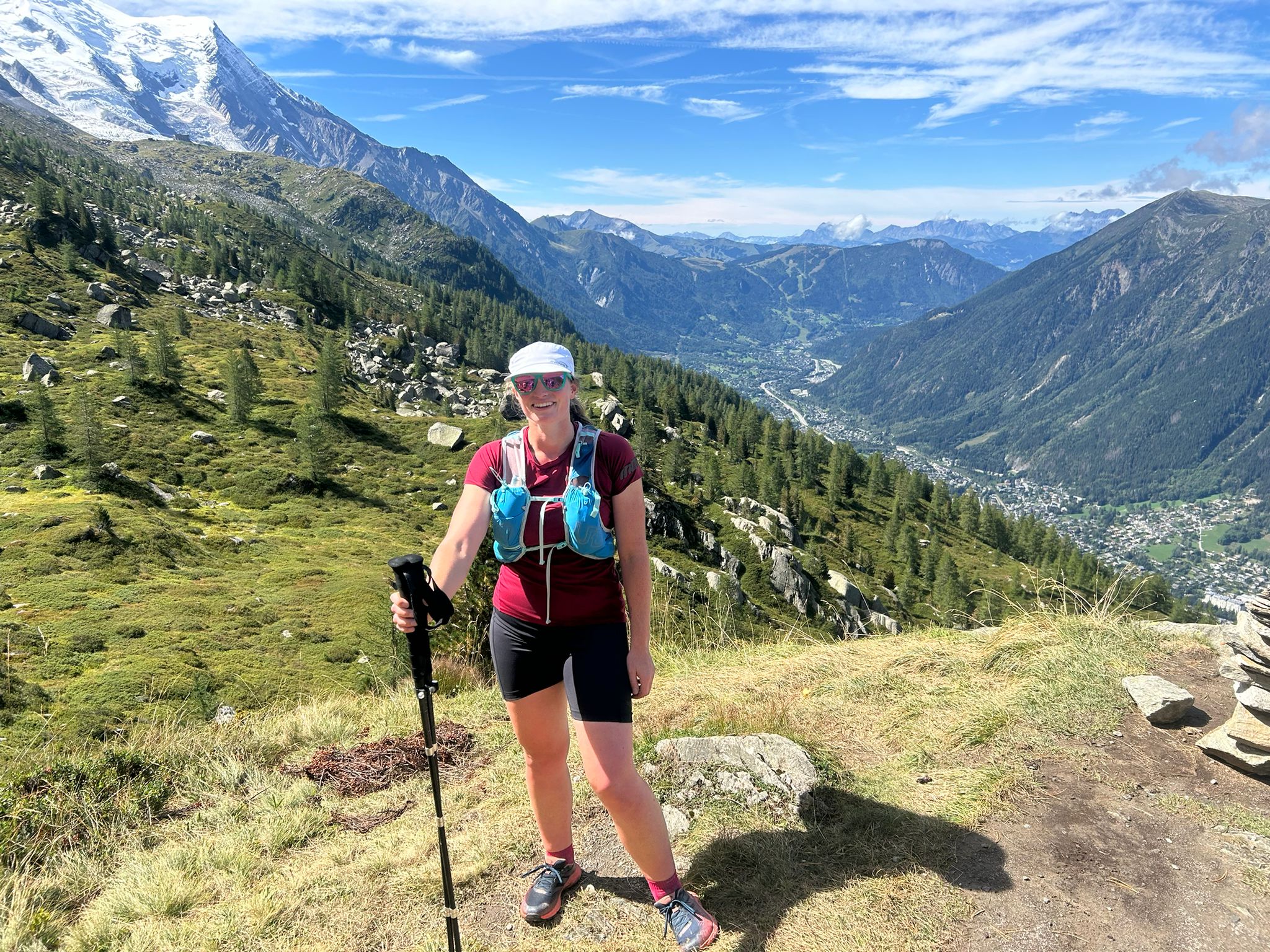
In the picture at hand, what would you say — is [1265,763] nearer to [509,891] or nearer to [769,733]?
[769,733]

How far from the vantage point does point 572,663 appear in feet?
13.7

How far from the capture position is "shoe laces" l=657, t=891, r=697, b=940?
4227 millimetres

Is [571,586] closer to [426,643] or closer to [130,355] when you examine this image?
[426,643]

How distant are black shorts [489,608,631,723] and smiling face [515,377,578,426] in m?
1.35

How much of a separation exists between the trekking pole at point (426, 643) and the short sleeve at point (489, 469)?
0.63 m

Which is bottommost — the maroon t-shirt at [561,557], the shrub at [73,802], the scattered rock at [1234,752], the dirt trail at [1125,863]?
the shrub at [73,802]

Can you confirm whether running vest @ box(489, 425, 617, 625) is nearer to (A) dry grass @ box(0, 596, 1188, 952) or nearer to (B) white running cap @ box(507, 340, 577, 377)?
(B) white running cap @ box(507, 340, 577, 377)

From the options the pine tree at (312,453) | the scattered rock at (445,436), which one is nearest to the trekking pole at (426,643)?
the pine tree at (312,453)

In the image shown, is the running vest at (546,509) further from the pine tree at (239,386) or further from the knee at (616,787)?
the pine tree at (239,386)

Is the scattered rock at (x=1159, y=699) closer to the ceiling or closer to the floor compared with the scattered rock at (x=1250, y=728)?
closer to the floor

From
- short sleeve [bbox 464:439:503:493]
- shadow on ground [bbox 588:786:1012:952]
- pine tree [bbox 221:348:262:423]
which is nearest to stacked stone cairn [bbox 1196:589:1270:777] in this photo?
shadow on ground [bbox 588:786:1012:952]

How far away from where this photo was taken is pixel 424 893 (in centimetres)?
475

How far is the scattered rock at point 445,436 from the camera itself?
74188 mm

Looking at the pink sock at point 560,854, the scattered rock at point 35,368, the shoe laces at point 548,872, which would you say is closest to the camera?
the shoe laces at point 548,872
